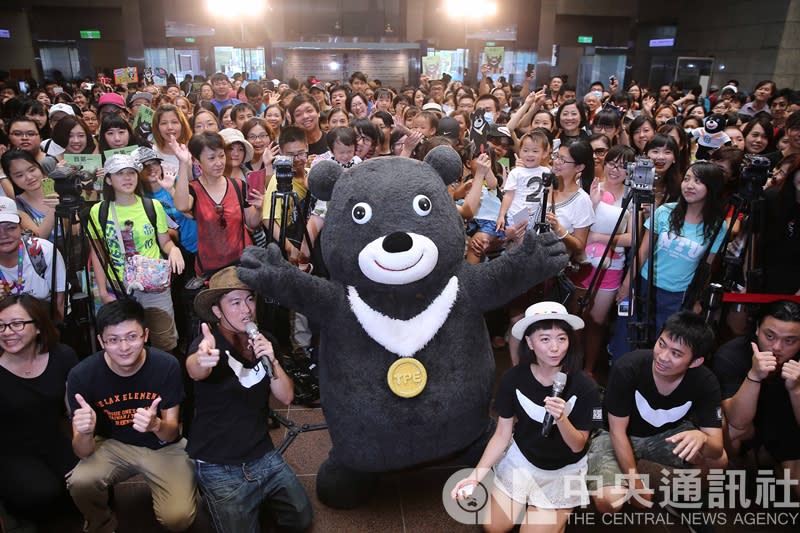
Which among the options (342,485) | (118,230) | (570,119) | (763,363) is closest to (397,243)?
(342,485)

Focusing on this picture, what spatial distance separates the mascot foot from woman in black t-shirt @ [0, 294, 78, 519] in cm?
117

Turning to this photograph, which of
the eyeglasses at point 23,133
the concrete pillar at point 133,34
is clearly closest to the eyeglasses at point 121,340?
the eyeglasses at point 23,133

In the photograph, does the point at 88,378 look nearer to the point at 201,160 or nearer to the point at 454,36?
the point at 201,160

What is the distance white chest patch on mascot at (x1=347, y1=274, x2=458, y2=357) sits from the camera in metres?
2.30

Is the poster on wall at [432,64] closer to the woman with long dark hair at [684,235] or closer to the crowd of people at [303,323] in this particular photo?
the crowd of people at [303,323]

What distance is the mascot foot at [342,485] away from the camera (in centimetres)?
255

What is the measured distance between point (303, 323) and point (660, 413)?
2100mm

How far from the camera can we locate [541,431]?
2299 mm

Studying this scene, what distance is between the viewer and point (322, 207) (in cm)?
329

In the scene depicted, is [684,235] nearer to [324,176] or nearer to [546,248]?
[546,248]

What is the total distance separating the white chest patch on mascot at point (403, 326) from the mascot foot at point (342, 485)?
671 millimetres

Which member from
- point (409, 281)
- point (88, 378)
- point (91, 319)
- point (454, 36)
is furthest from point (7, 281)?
point (454, 36)

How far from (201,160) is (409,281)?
6.25 ft

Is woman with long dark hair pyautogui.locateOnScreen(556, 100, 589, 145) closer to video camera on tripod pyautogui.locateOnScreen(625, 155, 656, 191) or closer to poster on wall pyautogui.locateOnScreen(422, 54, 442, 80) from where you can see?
video camera on tripod pyautogui.locateOnScreen(625, 155, 656, 191)
